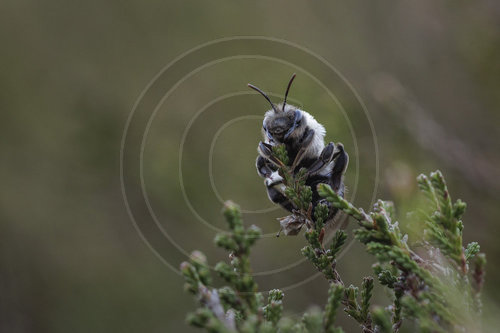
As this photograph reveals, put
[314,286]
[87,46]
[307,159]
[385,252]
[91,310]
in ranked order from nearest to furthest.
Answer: [385,252] → [307,159] → [314,286] → [91,310] → [87,46]

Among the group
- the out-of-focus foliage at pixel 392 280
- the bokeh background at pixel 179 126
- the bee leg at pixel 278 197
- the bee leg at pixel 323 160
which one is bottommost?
the out-of-focus foliage at pixel 392 280

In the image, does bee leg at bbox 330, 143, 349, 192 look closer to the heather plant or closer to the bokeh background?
the heather plant

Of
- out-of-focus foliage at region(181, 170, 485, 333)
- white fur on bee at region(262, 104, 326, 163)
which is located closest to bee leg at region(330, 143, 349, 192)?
white fur on bee at region(262, 104, 326, 163)

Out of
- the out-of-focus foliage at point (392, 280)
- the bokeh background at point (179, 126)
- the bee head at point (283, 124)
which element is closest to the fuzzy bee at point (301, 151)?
the bee head at point (283, 124)

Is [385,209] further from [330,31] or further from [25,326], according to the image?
[330,31]

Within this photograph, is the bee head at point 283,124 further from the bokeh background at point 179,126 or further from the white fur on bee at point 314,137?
the bokeh background at point 179,126

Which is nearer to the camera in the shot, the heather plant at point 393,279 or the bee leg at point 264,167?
the heather plant at point 393,279

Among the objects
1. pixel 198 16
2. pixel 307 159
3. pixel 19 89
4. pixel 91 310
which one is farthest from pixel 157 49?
pixel 307 159

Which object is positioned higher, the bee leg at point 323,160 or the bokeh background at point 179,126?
the bokeh background at point 179,126
